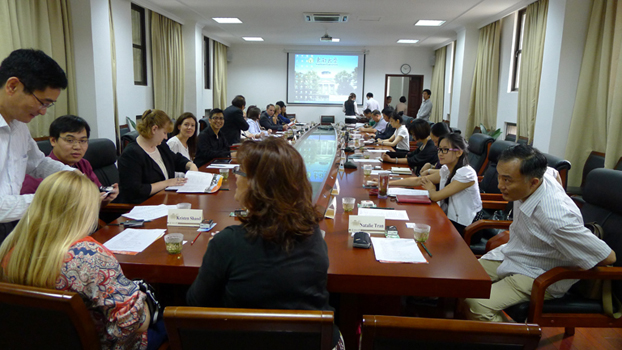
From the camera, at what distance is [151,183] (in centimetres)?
266

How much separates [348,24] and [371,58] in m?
4.14

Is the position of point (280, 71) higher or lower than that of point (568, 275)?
higher

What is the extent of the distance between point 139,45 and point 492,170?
5.98m

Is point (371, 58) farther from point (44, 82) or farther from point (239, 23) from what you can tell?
point (44, 82)

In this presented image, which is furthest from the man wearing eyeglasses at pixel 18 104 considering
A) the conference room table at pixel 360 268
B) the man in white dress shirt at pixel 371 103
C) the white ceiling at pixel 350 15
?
the man in white dress shirt at pixel 371 103

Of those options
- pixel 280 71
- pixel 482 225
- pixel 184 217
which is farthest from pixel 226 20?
pixel 482 225

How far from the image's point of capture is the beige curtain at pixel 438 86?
430 inches

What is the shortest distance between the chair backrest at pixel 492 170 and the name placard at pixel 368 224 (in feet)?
6.69

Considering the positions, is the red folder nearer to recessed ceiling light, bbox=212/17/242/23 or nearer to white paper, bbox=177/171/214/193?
white paper, bbox=177/171/214/193

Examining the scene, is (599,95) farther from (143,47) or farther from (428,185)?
(143,47)

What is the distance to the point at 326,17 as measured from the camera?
24.4 ft

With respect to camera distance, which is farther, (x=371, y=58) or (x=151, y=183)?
(x=371, y=58)

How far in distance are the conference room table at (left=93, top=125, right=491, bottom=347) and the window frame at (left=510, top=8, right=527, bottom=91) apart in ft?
20.1

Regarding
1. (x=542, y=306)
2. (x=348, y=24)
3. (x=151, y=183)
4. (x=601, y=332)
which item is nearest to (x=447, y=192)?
(x=542, y=306)
